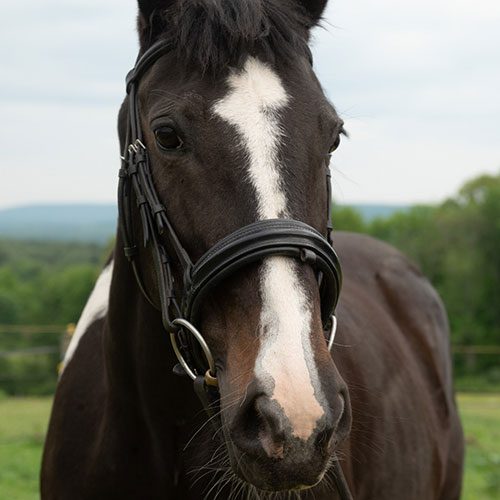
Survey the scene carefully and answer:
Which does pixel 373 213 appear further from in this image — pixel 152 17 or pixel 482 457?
pixel 152 17

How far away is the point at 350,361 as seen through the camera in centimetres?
369

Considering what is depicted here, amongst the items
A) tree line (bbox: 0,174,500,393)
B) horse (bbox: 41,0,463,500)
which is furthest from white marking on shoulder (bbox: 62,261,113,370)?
tree line (bbox: 0,174,500,393)

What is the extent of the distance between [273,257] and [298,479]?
1.94 ft

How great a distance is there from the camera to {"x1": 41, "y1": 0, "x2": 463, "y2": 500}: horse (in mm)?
2135

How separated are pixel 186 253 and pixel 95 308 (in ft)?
4.50

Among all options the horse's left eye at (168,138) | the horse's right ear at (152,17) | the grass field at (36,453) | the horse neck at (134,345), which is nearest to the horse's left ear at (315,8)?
the horse's right ear at (152,17)

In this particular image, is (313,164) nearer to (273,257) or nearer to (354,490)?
(273,257)

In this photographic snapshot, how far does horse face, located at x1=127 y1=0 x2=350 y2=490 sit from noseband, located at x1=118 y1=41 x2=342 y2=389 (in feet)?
0.13

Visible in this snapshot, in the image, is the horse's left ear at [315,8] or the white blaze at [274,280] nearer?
the white blaze at [274,280]

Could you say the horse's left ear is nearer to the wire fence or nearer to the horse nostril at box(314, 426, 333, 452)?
the horse nostril at box(314, 426, 333, 452)

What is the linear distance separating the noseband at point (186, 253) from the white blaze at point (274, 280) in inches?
2.5

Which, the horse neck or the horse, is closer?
the horse

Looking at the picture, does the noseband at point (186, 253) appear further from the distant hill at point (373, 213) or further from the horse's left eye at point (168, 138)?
the distant hill at point (373, 213)

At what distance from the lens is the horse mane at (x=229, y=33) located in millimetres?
2518
